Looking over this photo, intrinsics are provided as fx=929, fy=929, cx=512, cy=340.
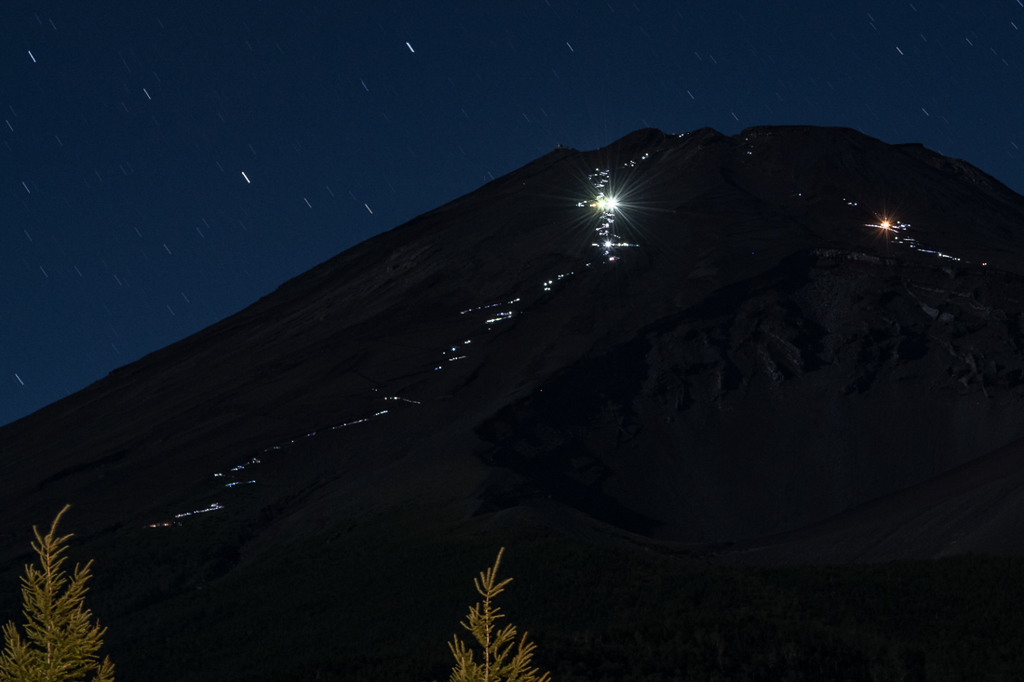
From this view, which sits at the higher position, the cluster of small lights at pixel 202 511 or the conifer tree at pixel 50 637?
the cluster of small lights at pixel 202 511

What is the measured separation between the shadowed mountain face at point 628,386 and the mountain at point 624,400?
163mm

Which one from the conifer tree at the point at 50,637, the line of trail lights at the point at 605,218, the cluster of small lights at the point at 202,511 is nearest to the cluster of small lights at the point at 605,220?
the line of trail lights at the point at 605,218

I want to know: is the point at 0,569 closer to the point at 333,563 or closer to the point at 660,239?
the point at 333,563

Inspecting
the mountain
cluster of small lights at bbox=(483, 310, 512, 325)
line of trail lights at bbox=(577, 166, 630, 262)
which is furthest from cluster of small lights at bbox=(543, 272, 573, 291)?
cluster of small lights at bbox=(483, 310, 512, 325)

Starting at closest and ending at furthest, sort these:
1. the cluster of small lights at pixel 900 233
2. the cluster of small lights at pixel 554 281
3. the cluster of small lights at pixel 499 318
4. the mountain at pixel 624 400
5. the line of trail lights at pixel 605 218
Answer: the mountain at pixel 624 400 < the cluster of small lights at pixel 900 233 < the cluster of small lights at pixel 499 318 < the cluster of small lights at pixel 554 281 < the line of trail lights at pixel 605 218

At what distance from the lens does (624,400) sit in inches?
1770

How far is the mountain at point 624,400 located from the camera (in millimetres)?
35094

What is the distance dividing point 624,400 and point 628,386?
1123 mm

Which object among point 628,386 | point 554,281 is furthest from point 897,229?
point 628,386

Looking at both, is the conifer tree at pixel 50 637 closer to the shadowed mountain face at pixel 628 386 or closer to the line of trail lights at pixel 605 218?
the shadowed mountain face at pixel 628 386

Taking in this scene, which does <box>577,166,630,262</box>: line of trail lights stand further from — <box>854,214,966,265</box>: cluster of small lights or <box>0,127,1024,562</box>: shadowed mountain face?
<box>854,214,966,265</box>: cluster of small lights

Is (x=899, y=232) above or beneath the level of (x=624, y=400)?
above

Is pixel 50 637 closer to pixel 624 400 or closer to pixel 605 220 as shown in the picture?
pixel 624 400

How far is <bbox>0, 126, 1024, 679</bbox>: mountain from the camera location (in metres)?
35.1
